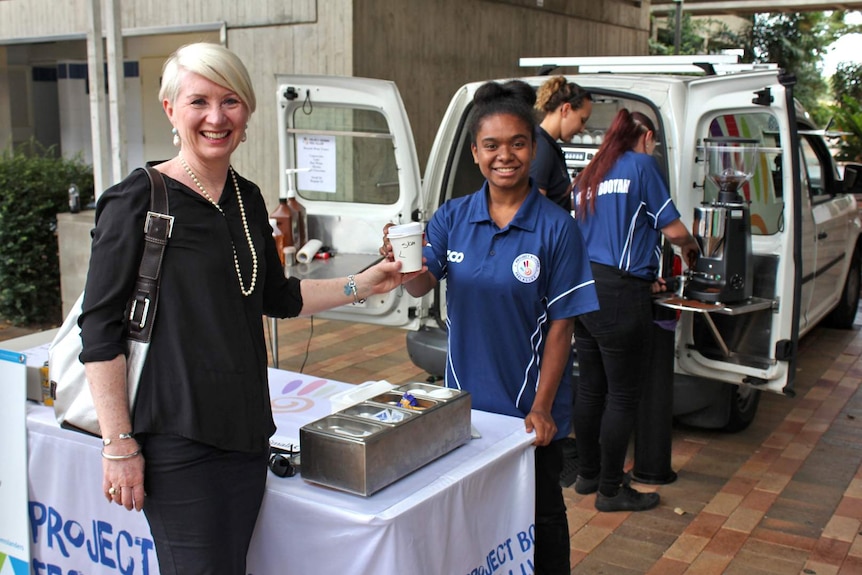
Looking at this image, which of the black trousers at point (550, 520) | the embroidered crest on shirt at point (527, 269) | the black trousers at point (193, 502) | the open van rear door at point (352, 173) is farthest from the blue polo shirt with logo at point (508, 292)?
the open van rear door at point (352, 173)

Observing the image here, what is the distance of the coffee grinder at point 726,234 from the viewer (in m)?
4.27

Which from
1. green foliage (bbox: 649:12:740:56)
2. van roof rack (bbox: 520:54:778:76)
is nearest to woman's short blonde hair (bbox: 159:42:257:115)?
van roof rack (bbox: 520:54:778:76)

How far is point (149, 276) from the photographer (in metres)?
1.96

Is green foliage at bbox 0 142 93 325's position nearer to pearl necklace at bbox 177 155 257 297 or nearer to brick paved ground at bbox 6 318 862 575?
brick paved ground at bbox 6 318 862 575

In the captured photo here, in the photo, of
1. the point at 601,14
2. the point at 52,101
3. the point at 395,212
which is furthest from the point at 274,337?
the point at 52,101

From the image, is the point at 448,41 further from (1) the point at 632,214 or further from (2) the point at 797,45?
(2) the point at 797,45

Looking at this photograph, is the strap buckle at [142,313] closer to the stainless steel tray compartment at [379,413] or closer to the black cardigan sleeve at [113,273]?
the black cardigan sleeve at [113,273]

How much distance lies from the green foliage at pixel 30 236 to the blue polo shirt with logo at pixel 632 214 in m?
5.53

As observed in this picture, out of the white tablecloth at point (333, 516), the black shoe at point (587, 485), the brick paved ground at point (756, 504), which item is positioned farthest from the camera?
the black shoe at point (587, 485)

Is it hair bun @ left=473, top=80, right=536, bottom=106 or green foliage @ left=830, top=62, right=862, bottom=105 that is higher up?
green foliage @ left=830, top=62, right=862, bottom=105

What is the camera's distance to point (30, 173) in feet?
25.6

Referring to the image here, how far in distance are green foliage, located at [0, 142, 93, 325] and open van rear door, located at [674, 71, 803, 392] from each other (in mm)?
5710

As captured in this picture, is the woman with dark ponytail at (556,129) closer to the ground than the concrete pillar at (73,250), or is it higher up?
higher up

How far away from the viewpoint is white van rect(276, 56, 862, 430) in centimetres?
429
